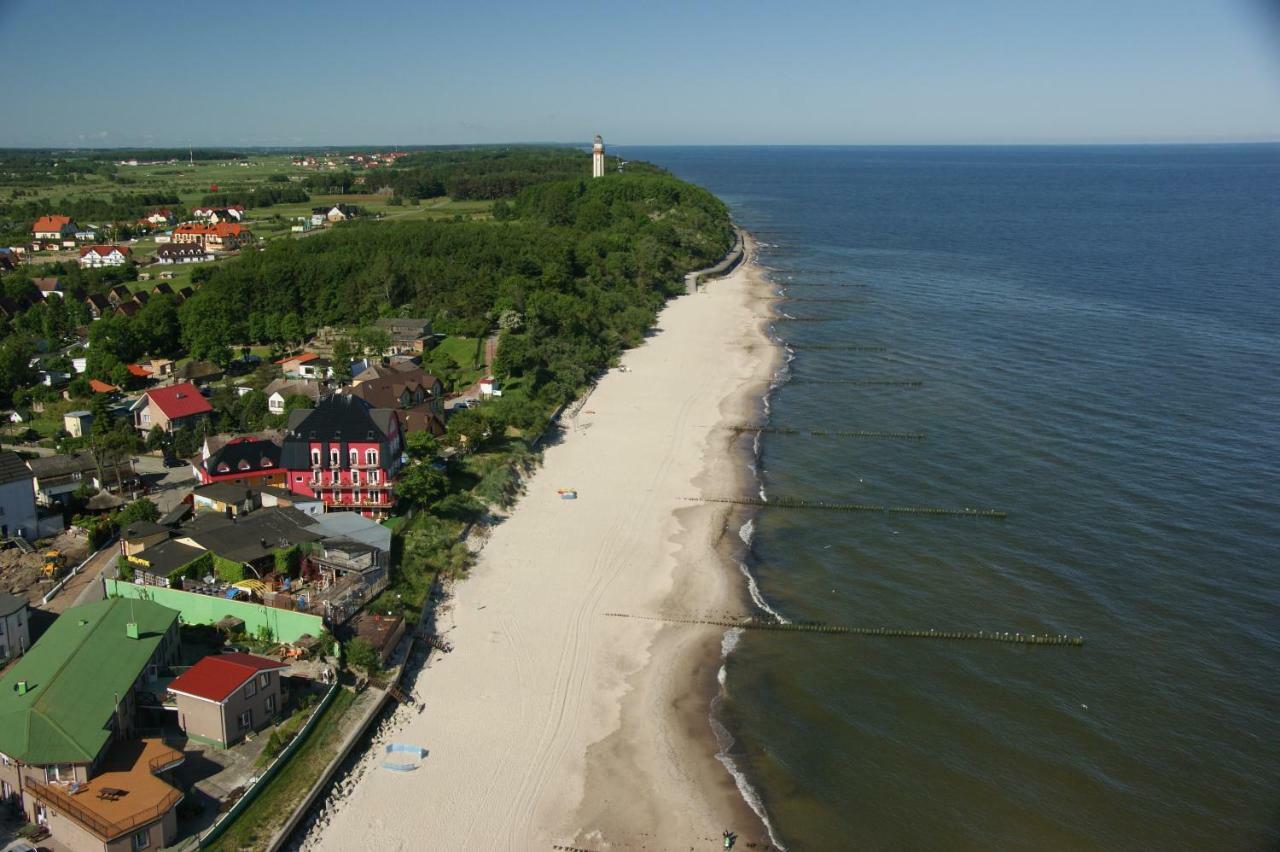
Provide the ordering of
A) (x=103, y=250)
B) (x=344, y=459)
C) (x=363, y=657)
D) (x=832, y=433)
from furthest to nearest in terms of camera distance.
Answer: (x=103, y=250) < (x=832, y=433) < (x=344, y=459) < (x=363, y=657)

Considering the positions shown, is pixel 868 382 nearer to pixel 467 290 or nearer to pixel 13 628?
pixel 467 290

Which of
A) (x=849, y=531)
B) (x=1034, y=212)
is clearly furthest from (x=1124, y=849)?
(x=1034, y=212)

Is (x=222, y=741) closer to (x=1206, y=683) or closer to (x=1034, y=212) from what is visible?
(x=1206, y=683)

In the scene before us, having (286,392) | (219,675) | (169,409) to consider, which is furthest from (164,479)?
(219,675)

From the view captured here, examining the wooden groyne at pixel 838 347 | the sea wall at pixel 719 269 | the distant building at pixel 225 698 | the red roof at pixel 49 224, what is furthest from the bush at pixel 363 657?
the red roof at pixel 49 224

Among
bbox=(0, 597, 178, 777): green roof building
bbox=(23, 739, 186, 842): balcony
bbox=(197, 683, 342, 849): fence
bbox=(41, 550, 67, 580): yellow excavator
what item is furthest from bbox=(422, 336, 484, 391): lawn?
bbox=(23, 739, 186, 842): balcony

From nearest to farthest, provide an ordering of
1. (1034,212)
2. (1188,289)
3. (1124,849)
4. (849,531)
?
(1124,849) < (849,531) < (1188,289) < (1034,212)
